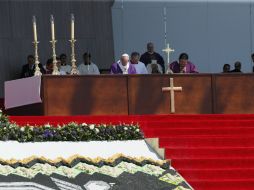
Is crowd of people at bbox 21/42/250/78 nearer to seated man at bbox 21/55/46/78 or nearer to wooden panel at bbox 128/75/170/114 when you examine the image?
seated man at bbox 21/55/46/78

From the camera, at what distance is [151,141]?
19.9 metres

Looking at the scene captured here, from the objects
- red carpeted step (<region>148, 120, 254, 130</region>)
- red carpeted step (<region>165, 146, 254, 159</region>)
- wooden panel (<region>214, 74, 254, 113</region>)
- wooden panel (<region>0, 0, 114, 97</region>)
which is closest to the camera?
red carpeted step (<region>165, 146, 254, 159</region>)

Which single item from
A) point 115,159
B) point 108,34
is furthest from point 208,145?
point 108,34

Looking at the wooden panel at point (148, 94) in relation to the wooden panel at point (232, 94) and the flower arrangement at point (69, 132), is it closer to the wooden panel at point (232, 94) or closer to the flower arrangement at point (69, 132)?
the wooden panel at point (232, 94)

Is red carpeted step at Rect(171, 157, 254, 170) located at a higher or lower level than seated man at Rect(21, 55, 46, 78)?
lower

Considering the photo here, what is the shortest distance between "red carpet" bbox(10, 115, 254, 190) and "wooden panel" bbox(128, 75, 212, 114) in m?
1.02

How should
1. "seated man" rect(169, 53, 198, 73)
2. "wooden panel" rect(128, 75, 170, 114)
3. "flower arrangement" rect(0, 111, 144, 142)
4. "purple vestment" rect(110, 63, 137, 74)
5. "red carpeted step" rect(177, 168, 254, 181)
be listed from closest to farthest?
1. "red carpeted step" rect(177, 168, 254, 181)
2. "flower arrangement" rect(0, 111, 144, 142)
3. "wooden panel" rect(128, 75, 170, 114)
4. "purple vestment" rect(110, 63, 137, 74)
5. "seated man" rect(169, 53, 198, 73)

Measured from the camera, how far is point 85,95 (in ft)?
73.7

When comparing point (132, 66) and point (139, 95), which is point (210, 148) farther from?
point (132, 66)

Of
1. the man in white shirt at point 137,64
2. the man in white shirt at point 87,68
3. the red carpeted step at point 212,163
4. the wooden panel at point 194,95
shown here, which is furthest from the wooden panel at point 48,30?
the red carpeted step at point 212,163

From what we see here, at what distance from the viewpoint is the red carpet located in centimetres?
1902

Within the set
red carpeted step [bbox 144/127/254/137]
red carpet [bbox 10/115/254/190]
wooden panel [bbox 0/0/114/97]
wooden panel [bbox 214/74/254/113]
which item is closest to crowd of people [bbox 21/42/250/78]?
wooden panel [bbox 214/74/254/113]

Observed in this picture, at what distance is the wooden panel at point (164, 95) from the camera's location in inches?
896

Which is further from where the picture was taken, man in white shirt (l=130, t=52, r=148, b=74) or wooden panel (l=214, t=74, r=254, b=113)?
man in white shirt (l=130, t=52, r=148, b=74)
